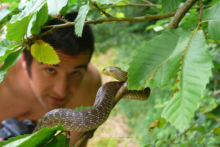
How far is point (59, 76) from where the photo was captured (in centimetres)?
166

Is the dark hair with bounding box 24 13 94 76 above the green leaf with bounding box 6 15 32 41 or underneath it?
underneath

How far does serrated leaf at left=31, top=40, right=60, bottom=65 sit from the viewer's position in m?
0.84

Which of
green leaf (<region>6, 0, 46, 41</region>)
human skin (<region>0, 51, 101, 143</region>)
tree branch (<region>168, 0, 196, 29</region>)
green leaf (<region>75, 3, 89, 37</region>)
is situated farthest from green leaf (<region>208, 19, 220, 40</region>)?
human skin (<region>0, 51, 101, 143</region>)

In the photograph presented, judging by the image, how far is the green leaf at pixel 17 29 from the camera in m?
0.65

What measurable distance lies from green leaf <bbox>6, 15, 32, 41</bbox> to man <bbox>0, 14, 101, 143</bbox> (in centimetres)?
39

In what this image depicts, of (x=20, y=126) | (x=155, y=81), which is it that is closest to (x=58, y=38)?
(x=20, y=126)

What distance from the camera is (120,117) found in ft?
18.1

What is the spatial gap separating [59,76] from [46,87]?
0.32 meters

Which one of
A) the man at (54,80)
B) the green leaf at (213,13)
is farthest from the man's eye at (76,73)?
the green leaf at (213,13)

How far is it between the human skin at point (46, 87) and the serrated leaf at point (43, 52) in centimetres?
66

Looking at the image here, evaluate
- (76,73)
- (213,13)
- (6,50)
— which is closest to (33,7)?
(6,50)

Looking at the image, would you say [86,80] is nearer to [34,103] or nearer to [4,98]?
[34,103]

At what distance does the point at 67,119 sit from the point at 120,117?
4.57 meters

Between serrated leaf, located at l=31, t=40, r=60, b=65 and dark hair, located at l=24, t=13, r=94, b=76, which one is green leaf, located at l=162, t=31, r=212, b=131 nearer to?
serrated leaf, located at l=31, t=40, r=60, b=65
